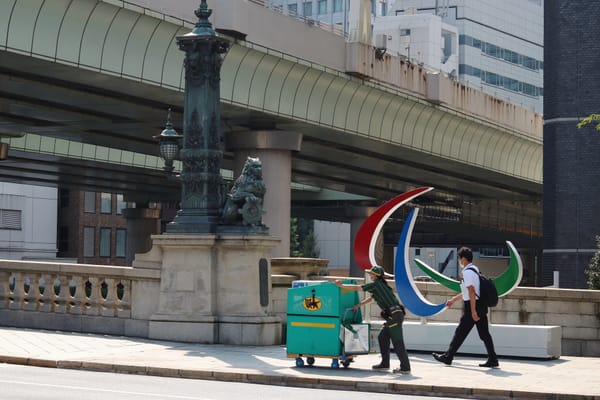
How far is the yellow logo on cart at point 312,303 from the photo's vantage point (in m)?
18.2

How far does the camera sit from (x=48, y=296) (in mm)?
24141

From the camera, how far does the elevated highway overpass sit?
3250 centimetres

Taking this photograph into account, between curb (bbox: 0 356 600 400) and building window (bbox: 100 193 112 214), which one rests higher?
building window (bbox: 100 193 112 214)

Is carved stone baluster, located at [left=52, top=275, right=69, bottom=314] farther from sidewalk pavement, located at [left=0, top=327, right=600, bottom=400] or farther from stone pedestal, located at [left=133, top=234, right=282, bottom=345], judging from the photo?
stone pedestal, located at [left=133, top=234, right=282, bottom=345]

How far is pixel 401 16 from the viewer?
12656 centimetres

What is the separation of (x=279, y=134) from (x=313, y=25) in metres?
4.49

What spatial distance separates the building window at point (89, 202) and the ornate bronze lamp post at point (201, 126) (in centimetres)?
8433

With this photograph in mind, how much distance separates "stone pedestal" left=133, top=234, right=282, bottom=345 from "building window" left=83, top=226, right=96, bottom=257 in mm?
84210

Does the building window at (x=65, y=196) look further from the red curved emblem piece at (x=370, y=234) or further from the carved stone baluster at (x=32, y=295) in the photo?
the red curved emblem piece at (x=370, y=234)

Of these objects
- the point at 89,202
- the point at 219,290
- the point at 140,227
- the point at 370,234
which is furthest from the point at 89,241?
the point at 370,234

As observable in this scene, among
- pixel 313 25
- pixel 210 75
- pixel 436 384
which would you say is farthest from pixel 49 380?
pixel 313 25

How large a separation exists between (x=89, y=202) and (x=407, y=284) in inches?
3447

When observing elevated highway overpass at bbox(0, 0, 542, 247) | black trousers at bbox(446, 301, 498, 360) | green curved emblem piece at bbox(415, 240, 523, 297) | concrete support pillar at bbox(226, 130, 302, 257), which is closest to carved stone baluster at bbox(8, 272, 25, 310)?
elevated highway overpass at bbox(0, 0, 542, 247)

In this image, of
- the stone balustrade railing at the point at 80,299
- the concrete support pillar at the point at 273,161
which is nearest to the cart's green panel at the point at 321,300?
the stone balustrade railing at the point at 80,299
